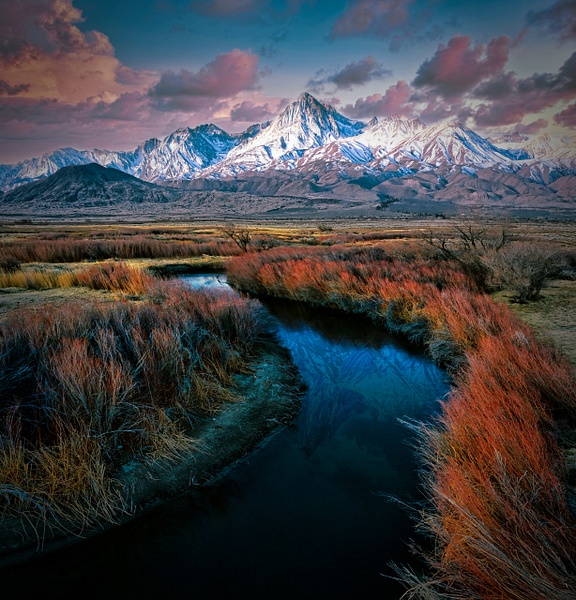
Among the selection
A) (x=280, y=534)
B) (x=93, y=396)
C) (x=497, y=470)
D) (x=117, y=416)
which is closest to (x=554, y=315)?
(x=497, y=470)

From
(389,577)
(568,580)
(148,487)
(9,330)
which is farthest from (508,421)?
(9,330)

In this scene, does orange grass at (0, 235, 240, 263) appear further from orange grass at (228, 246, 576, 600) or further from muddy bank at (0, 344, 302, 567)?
orange grass at (228, 246, 576, 600)

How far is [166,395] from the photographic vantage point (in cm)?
595

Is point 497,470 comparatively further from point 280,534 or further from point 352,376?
point 352,376

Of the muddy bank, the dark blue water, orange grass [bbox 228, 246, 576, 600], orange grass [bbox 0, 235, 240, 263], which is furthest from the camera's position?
orange grass [bbox 0, 235, 240, 263]

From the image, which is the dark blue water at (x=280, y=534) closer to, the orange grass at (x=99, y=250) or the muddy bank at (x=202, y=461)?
the muddy bank at (x=202, y=461)

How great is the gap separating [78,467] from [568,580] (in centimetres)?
476

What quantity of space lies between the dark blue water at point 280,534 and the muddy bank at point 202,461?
0.14 metres

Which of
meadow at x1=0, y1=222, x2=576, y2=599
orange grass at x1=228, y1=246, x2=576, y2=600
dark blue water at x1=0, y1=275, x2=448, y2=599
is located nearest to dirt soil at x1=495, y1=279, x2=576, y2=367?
meadow at x1=0, y1=222, x2=576, y2=599

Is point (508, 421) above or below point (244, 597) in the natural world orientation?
above

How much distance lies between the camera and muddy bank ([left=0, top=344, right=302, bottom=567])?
146 inches

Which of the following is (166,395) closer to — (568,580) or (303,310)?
(568,580)

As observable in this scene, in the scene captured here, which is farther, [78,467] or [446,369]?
[446,369]

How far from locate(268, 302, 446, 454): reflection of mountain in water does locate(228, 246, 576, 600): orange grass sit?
930 mm
